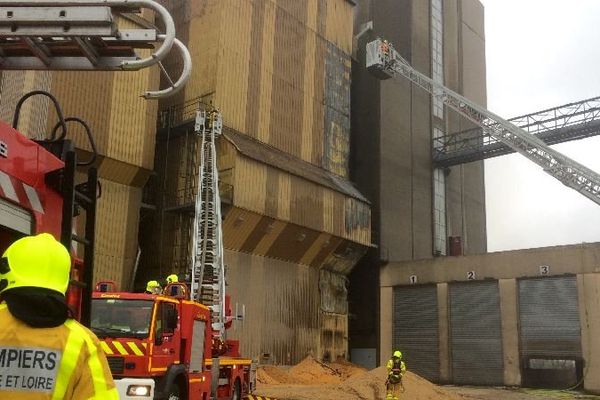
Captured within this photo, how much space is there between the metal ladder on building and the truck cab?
524 centimetres

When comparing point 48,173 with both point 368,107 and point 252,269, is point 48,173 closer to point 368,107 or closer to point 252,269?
point 252,269

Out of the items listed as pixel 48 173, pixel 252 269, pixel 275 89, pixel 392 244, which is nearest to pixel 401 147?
pixel 392 244

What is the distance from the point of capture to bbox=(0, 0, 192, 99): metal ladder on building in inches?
161

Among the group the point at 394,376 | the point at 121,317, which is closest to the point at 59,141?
the point at 121,317

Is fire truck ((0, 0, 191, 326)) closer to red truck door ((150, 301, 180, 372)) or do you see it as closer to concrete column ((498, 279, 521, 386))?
red truck door ((150, 301, 180, 372))

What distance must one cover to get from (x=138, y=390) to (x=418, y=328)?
2859cm

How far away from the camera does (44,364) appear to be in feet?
7.11

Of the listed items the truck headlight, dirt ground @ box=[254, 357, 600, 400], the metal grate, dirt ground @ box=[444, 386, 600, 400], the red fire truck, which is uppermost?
the red fire truck

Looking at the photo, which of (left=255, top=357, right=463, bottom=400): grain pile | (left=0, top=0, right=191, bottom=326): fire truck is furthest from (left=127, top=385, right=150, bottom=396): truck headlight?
Result: (left=255, top=357, right=463, bottom=400): grain pile

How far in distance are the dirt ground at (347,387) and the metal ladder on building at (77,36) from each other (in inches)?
678

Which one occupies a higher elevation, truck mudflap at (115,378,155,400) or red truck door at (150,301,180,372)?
red truck door at (150,301,180,372)

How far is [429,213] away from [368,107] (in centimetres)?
809

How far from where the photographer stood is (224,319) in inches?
677

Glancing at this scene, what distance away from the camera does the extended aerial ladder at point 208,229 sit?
2072cm
